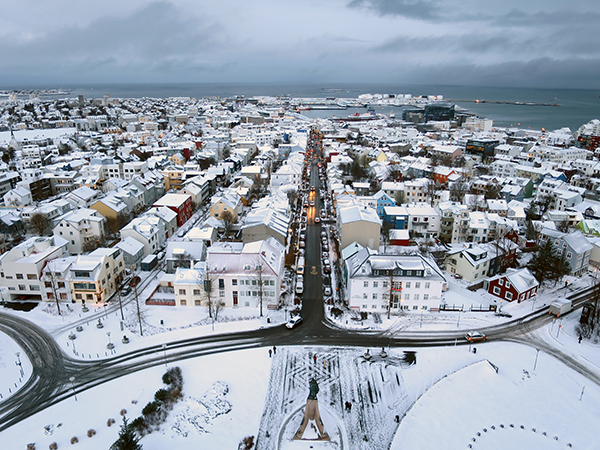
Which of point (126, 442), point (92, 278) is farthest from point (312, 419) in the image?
point (92, 278)

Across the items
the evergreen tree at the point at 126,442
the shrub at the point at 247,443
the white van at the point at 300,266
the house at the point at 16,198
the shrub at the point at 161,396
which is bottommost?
the shrub at the point at 247,443

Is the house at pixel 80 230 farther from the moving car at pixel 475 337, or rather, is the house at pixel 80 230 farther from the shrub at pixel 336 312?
the moving car at pixel 475 337

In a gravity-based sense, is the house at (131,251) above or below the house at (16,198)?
below

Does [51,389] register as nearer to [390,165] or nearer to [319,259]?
[319,259]

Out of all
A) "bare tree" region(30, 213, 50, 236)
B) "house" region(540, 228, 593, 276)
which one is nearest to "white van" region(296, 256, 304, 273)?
"house" region(540, 228, 593, 276)

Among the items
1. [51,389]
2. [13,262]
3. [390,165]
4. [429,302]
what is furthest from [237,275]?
[390,165]

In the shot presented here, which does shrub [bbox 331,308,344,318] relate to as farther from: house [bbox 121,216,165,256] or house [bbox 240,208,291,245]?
house [bbox 121,216,165,256]

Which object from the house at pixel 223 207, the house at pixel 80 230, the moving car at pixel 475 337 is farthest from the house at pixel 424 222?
the house at pixel 80 230
